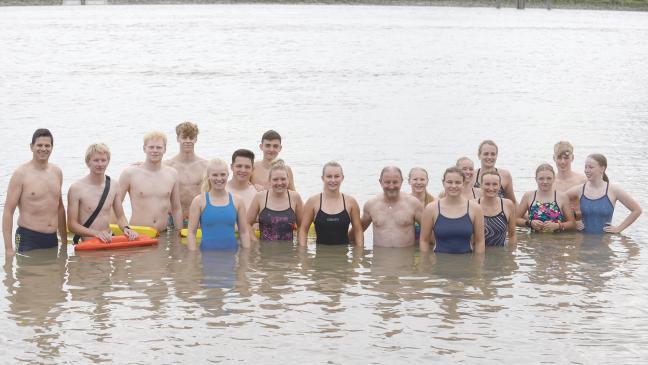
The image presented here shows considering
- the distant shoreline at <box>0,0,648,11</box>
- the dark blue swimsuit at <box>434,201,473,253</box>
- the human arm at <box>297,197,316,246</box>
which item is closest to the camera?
the dark blue swimsuit at <box>434,201,473,253</box>

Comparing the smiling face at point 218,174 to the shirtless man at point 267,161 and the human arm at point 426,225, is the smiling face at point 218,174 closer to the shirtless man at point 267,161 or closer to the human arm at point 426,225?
the shirtless man at point 267,161

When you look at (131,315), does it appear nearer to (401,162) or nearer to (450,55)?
(401,162)

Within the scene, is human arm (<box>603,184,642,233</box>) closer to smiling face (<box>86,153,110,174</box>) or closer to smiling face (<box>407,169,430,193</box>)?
smiling face (<box>407,169,430,193</box>)

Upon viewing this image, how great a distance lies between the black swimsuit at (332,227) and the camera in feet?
33.6

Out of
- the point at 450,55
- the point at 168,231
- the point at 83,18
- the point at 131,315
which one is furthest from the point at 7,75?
the point at 83,18

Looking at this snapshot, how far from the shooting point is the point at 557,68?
128ft

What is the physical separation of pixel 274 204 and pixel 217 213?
2.41 feet

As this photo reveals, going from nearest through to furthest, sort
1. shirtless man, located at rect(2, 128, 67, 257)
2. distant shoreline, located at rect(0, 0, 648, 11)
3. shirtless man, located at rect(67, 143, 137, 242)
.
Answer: shirtless man, located at rect(2, 128, 67, 257) < shirtless man, located at rect(67, 143, 137, 242) < distant shoreline, located at rect(0, 0, 648, 11)

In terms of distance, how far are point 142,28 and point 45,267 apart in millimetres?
55816

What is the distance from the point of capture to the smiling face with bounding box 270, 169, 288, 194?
10023 millimetres

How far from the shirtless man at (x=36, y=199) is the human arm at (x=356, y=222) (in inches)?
115

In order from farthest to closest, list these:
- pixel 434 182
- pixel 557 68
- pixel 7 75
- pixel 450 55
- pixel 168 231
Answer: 1. pixel 450 55
2. pixel 557 68
3. pixel 7 75
4. pixel 434 182
5. pixel 168 231

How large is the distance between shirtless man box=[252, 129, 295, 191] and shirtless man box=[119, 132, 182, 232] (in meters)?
0.91

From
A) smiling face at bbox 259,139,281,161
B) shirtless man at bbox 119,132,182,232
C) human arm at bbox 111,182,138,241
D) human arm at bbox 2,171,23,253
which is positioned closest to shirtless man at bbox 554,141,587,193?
smiling face at bbox 259,139,281,161
